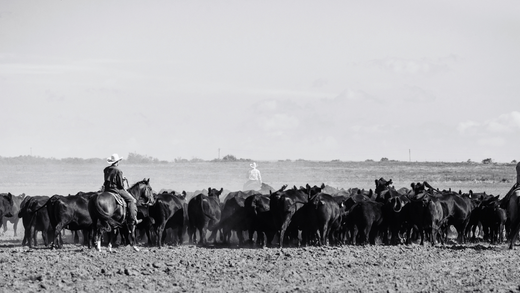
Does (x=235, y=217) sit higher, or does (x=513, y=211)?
(x=513, y=211)

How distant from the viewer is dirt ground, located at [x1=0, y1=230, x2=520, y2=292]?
13539mm

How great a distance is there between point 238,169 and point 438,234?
61.6m

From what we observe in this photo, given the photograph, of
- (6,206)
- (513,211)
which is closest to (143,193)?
(6,206)

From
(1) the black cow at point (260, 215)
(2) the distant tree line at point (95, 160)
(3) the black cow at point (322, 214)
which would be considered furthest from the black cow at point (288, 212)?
(2) the distant tree line at point (95, 160)

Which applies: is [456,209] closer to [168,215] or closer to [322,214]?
[322,214]

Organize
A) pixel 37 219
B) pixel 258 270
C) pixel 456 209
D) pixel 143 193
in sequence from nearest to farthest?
pixel 258 270
pixel 143 193
pixel 37 219
pixel 456 209

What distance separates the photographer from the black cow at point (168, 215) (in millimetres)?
20219

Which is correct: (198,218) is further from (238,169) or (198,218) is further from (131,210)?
(238,169)

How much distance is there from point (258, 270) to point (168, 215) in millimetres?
5769

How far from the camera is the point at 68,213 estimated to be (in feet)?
60.5

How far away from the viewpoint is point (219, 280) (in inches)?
559

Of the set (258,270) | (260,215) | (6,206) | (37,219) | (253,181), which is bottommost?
(258,270)

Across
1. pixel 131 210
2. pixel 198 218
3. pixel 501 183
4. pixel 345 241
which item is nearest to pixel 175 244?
pixel 198 218

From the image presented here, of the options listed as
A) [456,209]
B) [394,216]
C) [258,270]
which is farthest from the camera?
[456,209]
